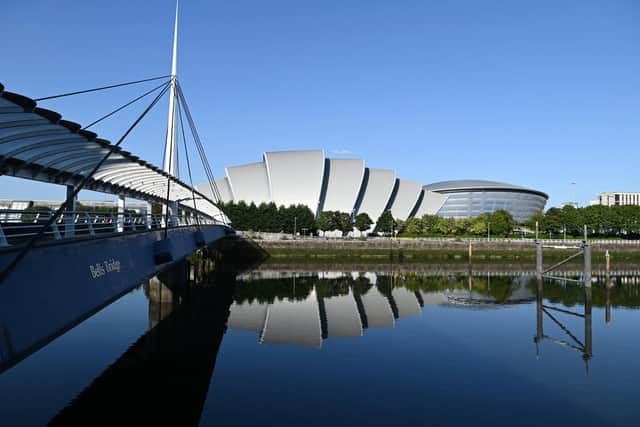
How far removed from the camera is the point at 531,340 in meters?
14.6

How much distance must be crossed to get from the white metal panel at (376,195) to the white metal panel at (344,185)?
287 centimetres

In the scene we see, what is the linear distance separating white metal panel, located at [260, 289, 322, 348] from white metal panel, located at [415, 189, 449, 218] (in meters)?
58.6

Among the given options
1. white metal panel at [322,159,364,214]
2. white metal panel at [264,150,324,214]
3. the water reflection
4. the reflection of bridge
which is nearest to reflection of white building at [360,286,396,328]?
the reflection of bridge

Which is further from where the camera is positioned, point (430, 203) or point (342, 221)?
point (430, 203)

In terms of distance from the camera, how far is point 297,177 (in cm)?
6925

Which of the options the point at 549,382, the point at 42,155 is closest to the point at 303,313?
the point at 549,382

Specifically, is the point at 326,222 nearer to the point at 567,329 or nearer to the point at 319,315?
the point at 319,315

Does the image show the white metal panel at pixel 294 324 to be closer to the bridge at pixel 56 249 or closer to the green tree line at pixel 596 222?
the bridge at pixel 56 249

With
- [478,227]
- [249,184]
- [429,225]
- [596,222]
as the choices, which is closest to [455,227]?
[478,227]

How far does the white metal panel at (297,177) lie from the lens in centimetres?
6912

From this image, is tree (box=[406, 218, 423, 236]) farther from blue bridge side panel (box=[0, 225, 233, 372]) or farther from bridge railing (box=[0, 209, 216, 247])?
blue bridge side panel (box=[0, 225, 233, 372])

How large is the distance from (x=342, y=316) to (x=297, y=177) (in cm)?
5187

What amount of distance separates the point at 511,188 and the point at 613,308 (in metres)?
72.0

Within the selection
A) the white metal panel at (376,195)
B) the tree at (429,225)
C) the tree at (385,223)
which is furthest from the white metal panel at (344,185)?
the tree at (429,225)
